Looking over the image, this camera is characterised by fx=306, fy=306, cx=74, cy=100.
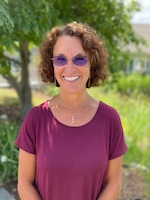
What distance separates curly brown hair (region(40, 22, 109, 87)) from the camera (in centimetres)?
171

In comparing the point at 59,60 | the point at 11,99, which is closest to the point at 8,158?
the point at 59,60

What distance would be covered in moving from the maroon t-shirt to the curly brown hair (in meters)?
0.28

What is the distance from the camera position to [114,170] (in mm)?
1831

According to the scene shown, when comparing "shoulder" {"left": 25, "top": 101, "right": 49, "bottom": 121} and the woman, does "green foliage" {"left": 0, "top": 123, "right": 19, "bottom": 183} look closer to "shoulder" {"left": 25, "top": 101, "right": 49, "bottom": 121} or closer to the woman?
the woman

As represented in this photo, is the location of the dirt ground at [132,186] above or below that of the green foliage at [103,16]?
below

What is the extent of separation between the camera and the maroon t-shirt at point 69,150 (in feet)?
5.58

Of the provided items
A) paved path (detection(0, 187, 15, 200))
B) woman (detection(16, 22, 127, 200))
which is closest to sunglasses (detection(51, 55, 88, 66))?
woman (detection(16, 22, 127, 200))

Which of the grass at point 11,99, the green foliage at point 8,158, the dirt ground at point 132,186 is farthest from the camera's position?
the grass at point 11,99

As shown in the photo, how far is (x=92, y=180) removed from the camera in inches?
69.3

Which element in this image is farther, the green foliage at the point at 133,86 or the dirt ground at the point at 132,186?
the green foliage at the point at 133,86

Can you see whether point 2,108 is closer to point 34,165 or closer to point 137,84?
point 34,165

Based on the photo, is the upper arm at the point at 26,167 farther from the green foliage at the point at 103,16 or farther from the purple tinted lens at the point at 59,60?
the green foliage at the point at 103,16

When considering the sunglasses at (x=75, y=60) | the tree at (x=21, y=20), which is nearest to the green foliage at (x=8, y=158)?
the tree at (x=21, y=20)

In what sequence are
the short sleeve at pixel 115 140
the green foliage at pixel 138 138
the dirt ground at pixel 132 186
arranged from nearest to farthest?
the short sleeve at pixel 115 140 → the dirt ground at pixel 132 186 → the green foliage at pixel 138 138
